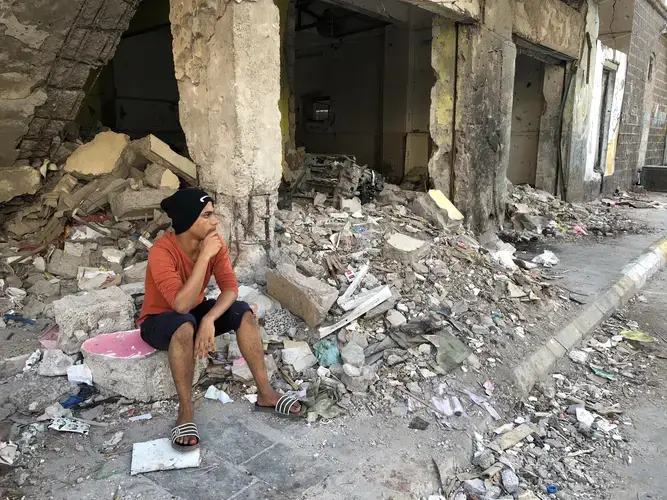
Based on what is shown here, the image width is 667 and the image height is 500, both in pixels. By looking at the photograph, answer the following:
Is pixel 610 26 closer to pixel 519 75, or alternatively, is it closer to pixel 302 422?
pixel 519 75

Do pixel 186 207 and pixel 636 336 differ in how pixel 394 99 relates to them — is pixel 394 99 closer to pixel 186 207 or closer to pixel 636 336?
pixel 636 336

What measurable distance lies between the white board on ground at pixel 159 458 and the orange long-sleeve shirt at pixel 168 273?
0.72 m

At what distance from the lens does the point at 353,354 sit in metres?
3.43

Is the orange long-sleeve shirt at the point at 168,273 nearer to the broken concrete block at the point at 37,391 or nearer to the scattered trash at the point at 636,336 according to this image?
the broken concrete block at the point at 37,391

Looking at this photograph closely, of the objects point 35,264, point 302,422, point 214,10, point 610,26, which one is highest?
point 610,26

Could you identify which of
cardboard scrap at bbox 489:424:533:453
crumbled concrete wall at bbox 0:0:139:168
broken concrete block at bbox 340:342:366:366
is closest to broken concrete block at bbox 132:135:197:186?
crumbled concrete wall at bbox 0:0:139:168

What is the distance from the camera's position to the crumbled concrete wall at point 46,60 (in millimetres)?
4305

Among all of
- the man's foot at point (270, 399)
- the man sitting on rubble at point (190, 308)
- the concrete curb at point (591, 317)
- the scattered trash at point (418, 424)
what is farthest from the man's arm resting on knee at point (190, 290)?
the concrete curb at point (591, 317)

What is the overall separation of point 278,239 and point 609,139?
35.3 ft

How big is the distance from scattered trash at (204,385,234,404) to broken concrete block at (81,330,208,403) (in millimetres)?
207

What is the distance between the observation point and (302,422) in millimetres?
2855

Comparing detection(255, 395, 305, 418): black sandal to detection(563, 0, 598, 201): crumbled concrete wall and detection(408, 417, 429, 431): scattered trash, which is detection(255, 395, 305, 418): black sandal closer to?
detection(408, 417, 429, 431): scattered trash

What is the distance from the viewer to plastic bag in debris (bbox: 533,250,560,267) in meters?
6.14

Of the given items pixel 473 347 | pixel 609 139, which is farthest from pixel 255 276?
pixel 609 139
